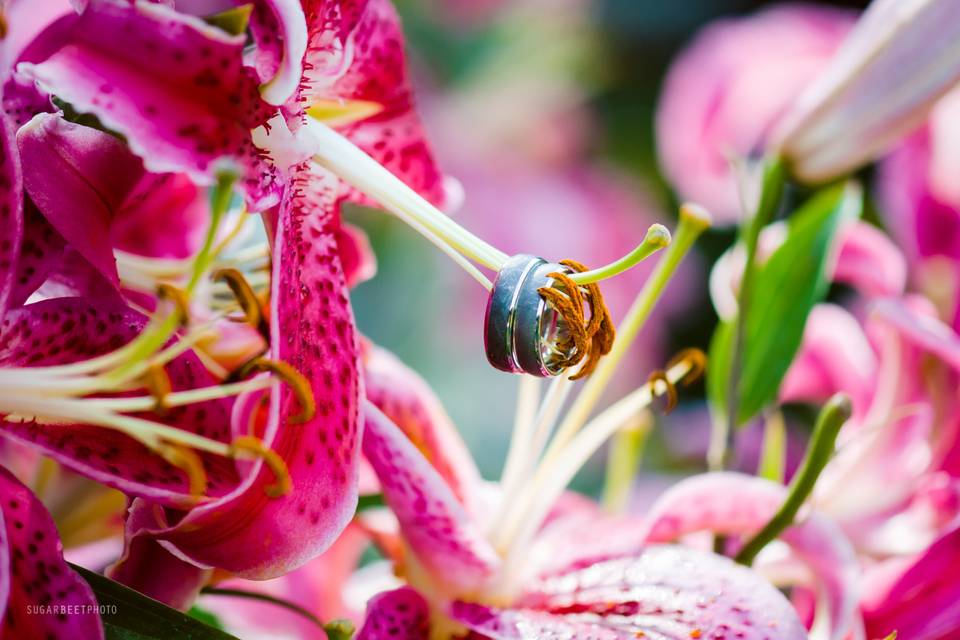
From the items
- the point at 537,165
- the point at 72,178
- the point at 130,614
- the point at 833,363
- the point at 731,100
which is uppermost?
the point at 537,165

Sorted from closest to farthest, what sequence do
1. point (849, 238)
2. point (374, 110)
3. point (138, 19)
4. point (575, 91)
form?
1. point (138, 19)
2. point (374, 110)
3. point (849, 238)
4. point (575, 91)

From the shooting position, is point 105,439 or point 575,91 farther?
point 575,91

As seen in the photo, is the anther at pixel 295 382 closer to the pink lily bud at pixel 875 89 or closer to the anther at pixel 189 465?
the anther at pixel 189 465

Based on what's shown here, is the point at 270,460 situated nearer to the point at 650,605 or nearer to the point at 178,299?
the point at 178,299

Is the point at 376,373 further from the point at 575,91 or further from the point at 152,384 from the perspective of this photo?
the point at 575,91

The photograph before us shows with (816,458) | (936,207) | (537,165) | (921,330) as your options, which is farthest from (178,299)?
(537,165)

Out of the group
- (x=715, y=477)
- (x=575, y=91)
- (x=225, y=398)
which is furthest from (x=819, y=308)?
(x=575, y=91)
